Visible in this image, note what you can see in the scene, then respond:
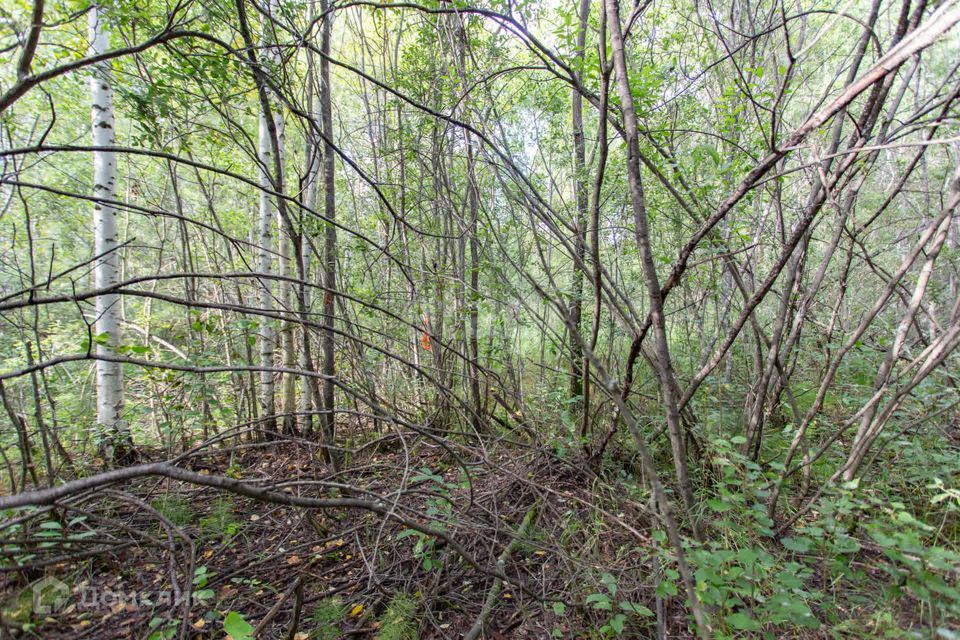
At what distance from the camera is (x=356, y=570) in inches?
97.3

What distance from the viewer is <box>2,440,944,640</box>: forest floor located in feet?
6.49

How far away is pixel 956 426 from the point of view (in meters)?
2.96

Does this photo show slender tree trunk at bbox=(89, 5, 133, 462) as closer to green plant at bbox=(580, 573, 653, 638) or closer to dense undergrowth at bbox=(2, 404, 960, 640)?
dense undergrowth at bbox=(2, 404, 960, 640)

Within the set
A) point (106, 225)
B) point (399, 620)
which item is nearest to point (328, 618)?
point (399, 620)

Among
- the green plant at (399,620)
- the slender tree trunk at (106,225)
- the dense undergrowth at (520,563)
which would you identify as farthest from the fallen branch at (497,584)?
the slender tree trunk at (106,225)

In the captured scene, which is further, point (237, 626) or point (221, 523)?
point (221, 523)

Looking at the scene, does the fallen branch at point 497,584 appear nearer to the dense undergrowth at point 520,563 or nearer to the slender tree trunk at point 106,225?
the dense undergrowth at point 520,563

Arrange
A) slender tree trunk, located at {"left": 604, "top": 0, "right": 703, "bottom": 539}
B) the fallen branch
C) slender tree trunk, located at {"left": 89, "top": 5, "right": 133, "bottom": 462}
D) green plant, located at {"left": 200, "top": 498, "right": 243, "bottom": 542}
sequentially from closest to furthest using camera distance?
slender tree trunk, located at {"left": 604, "top": 0, "right": 703, "bottom": 539} < the fallen branch < green plant, located at {"left": 200, "top": 498, "right": 243, "bottom": 542} < slender tree trunk, located at {"left": 89, "top": 5, "right": 133, "bottom": 462}

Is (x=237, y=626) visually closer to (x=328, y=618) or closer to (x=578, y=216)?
(x=328, y=618)

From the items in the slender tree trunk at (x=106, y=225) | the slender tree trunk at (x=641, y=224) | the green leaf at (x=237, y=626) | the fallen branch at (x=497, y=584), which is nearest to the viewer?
the green leaf at (x=237, y=626)

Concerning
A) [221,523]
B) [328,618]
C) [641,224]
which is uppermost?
[641,224]

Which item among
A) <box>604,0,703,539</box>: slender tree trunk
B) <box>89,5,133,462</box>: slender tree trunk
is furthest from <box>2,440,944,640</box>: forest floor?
<box>89,5,133,462</box>: slender tree trunk

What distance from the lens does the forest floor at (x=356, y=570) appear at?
1979 mm

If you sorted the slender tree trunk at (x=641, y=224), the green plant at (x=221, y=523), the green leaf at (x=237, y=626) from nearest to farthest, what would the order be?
the green leaf at (x=237, y=626), the slender tree trunk at (x=641, y=224), the green plant at (x=221, y=523)
